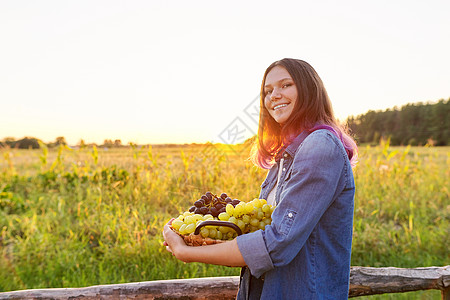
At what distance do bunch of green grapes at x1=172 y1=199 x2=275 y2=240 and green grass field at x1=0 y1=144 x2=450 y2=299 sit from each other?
2.98 ft

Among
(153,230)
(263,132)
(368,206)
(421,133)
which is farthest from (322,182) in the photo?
(421,133)

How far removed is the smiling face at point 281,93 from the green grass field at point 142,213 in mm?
843

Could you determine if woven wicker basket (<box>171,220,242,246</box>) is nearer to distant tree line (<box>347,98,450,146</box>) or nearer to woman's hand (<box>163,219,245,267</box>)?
woman's hand (<box>163,219,245,267</box>)

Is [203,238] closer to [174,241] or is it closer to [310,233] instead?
[174,241]

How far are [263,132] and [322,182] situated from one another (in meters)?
0.69

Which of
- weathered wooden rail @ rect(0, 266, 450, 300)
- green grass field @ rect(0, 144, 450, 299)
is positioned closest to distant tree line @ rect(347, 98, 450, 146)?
green grass field @ rect(0, 144, 450, 299)

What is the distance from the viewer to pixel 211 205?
1632mm

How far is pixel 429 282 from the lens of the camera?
89.0 inches

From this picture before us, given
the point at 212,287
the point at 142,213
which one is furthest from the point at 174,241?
the point at 142,213

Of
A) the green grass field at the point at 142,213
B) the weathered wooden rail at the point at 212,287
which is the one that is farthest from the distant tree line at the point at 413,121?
the weathered wooden rail at the point at 212,287

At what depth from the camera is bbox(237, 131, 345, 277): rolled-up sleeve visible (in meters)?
1.14

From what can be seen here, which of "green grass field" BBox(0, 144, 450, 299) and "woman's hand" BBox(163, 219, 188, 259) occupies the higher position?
"woman's hand" BBox(163, 219, 188, 259)

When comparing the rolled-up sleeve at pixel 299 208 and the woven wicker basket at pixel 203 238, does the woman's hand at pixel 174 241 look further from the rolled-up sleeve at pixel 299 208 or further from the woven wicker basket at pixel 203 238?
the rolled-up sleeve at pixel 299 208

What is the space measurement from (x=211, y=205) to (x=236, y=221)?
296 millimetres
